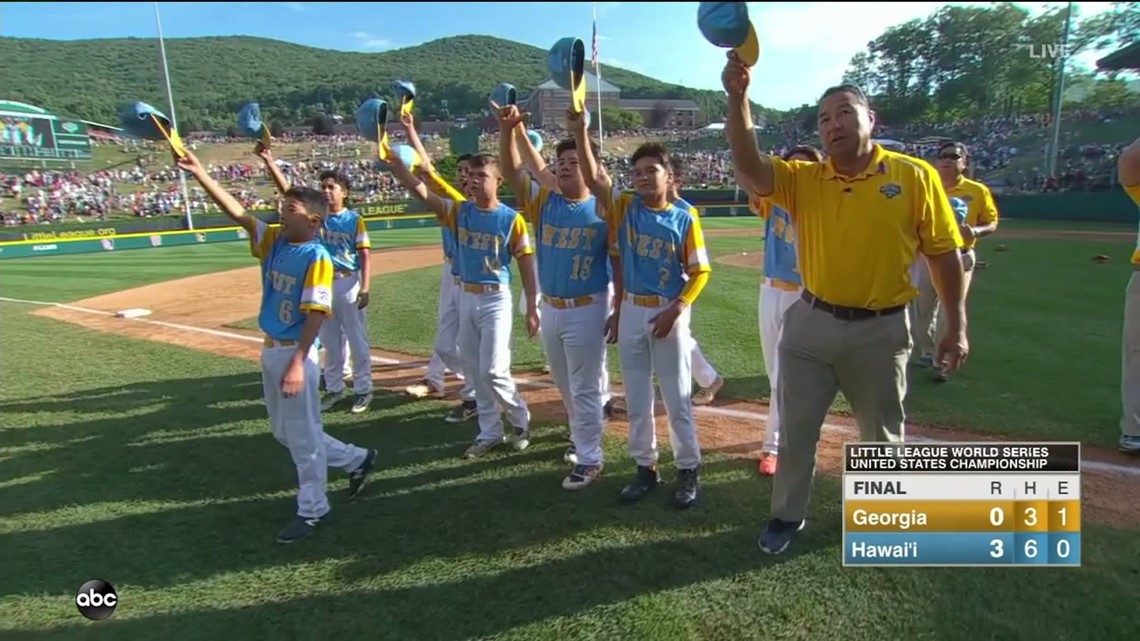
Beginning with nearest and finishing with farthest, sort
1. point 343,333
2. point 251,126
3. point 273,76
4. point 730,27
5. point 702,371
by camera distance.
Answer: point 730,27 → point 251,126 → point 702,371 → point 343,333 → point 273,76

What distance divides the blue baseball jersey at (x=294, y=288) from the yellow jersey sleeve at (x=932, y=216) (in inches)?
118

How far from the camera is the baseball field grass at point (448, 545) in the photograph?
2775 millimetres

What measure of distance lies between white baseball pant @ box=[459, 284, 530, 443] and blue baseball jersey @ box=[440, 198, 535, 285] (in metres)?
0.13

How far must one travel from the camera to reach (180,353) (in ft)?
26.2

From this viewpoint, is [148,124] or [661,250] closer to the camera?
[661,250]

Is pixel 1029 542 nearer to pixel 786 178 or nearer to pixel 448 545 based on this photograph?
pixel 786 178

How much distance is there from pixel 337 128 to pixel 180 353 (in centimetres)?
5639

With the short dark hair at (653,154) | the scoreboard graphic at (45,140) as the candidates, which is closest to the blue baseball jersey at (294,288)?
the short dark hair at (653,154)

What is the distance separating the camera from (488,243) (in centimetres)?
471

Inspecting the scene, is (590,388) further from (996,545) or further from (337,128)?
(337,128)

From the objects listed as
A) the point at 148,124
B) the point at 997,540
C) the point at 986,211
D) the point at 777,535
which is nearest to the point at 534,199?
the point at 148,124

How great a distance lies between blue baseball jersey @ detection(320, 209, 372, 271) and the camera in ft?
19.8

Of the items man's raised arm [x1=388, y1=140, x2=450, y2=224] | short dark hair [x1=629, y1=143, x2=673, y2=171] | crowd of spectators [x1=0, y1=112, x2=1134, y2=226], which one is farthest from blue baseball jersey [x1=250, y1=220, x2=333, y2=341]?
crowd of spectators [x1=0, y1=112, x2=1134, y2=226]

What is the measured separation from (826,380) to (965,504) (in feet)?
2.61
